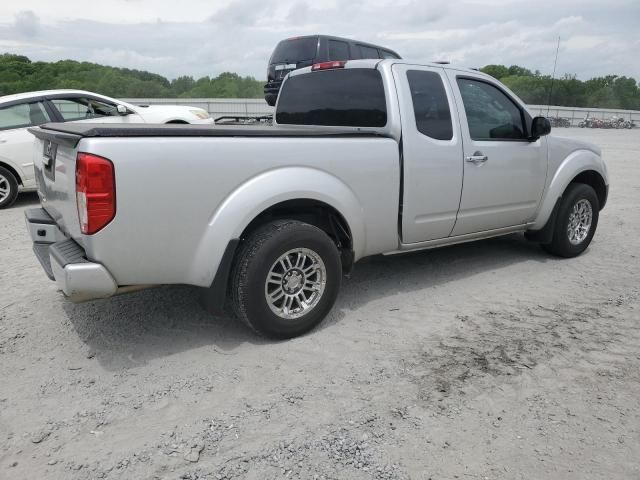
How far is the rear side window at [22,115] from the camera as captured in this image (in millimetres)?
7926

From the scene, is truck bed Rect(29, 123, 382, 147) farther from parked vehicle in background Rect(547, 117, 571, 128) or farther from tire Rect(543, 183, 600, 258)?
parked vehicle in background Rect(547, 117, 571, 128)

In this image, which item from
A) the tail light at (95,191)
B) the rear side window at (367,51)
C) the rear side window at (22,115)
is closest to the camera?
the tail light at (95,191)

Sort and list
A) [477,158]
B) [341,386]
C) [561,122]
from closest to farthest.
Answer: [341,386] < [477,158] < [561,122]

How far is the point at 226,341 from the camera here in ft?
11.6

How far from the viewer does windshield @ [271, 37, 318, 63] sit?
1114 cm

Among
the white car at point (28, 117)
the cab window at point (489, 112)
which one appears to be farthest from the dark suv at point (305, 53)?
the cab window at point (489, 112)

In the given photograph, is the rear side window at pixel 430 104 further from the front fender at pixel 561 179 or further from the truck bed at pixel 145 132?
the front fender at pixel 561 179

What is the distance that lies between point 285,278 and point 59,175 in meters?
1.53

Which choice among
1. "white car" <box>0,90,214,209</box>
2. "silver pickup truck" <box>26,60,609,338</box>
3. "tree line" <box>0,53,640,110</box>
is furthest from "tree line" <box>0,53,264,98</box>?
"silver pickup truck" <box>26,60,609,338</box>

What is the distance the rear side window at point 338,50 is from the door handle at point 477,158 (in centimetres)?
743

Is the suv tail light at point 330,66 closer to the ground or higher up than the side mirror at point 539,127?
higher up

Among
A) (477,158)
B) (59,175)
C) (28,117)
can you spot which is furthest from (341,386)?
(28,117)

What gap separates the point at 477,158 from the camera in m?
4.34

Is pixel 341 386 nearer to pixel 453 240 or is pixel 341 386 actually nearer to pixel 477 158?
pixel 453 240
